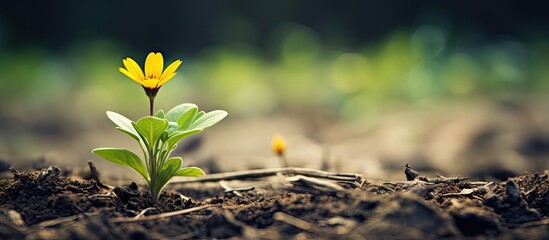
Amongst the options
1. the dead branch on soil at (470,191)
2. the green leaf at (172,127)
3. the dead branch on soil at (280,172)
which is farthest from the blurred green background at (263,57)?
the dead branch on soil at (470,191)

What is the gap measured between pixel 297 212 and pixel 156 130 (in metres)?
0.62

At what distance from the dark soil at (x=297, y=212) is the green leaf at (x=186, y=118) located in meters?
0.31

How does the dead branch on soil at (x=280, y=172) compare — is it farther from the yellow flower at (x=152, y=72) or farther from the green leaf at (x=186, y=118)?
the yellow flower at (x=152, y=72)

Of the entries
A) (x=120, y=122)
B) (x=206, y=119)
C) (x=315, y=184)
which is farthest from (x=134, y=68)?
(x=315, y=184)

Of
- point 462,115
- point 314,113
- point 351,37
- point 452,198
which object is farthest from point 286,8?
point 452,198

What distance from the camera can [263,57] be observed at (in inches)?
350

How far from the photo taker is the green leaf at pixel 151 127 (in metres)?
2.63

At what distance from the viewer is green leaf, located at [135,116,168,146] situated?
8.63 feet

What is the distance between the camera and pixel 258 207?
8.55 ft

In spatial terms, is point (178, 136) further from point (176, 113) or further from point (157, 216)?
point (157, 216)

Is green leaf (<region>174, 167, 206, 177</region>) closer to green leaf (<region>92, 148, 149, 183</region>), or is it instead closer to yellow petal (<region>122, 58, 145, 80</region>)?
green leaf (<region>92, 148, 149, 183</region>)

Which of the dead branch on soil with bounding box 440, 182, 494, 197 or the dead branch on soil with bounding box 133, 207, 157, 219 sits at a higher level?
the dead branch on soil with bounding box 440, 182, 494, 197

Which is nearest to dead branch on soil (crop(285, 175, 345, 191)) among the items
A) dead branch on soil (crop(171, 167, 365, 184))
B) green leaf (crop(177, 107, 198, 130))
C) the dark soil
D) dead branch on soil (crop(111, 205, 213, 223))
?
the dark soil

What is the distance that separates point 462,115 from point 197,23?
497 cm
